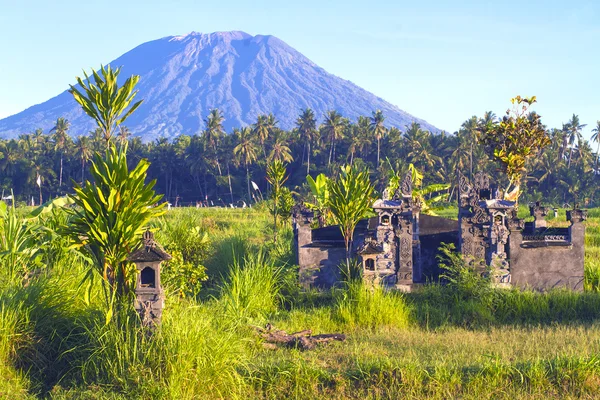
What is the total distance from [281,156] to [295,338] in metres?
68.1

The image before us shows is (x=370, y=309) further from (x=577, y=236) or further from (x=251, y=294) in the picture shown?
(x=577, y=236)

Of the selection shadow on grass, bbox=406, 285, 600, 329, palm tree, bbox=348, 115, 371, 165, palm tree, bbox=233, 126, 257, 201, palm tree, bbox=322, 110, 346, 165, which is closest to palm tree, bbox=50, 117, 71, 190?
palm tree, bbox=233, 126, 257, 201

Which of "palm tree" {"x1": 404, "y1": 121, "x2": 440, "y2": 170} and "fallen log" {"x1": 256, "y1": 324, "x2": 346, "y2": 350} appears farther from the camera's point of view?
"palm tree" {"x1": 404, "y1": 121, "x2": 440, "y2": 170}

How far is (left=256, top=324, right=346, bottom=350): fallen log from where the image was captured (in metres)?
11.9

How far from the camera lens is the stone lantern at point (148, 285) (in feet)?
35.0

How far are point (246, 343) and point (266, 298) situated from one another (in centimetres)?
334

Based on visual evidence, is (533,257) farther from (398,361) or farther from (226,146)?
(226,146)

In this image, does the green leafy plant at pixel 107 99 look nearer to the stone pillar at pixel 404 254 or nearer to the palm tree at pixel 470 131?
the stone pillar at pixel 404 254

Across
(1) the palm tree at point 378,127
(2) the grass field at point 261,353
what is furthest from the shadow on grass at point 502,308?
(1) the palm tree at point 378,127

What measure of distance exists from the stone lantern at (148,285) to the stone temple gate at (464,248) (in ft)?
22.6

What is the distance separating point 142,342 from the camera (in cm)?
1005

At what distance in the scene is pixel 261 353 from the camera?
11531mm

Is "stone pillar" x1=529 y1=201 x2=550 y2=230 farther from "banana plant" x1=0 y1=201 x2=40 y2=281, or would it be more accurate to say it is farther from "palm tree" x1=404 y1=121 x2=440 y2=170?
"palm tree" x1=404 y1=121 x2=440 y2=170

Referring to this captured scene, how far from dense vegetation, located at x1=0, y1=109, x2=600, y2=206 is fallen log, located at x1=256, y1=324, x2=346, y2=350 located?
189 feet
